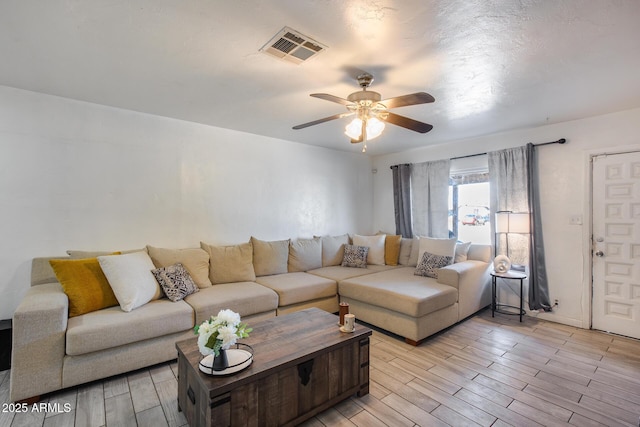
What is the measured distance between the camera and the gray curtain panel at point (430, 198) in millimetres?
4605

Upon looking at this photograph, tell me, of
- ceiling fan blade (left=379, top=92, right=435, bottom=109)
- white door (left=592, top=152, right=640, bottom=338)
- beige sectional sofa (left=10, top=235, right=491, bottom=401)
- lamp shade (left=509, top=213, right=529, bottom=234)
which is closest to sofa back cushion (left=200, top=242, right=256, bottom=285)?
beige sectional sofa (left=10, top=235, right=491, bottom=401)

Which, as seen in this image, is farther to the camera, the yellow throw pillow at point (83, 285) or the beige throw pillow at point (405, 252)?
the beige throw pillow at point (405, 252)

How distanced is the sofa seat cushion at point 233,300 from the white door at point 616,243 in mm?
3688

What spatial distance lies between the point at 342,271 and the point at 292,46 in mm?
2987

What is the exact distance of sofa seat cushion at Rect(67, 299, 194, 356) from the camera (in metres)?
2.10

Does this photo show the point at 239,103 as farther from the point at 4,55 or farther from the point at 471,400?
the point at 471,400

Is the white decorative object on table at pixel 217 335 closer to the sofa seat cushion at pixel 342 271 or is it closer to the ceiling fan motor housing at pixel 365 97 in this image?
the ceiling fan motor housing at pixel 365 97

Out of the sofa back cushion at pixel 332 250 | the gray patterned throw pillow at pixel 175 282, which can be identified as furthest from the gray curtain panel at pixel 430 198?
the gray patterned throw pillow at pixel 175 282

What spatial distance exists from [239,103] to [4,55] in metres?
1.66

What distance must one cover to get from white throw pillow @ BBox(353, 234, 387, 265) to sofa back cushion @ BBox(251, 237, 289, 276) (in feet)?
4.29

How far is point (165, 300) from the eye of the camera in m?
2.78

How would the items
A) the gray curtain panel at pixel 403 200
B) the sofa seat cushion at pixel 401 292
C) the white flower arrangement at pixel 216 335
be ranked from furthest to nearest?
the gray curtain panel at pixel 403 200, the sofa seat cushion at pixel 401 292, the white flower arrangement at pixel 216 335

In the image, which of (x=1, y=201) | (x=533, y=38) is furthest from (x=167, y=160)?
(x=533, y=38)

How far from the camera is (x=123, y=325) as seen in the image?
2256 mm
